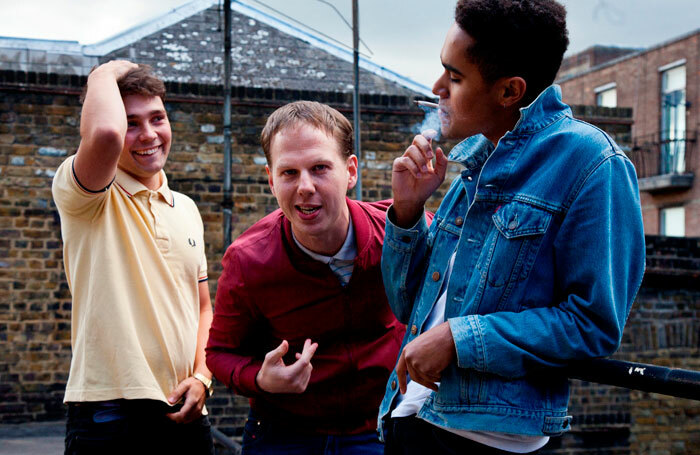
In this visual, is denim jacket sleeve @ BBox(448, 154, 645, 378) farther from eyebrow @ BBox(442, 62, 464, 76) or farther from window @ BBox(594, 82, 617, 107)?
window @ BBox(594, 82, 617, 107)

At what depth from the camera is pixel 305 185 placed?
6.48 ft

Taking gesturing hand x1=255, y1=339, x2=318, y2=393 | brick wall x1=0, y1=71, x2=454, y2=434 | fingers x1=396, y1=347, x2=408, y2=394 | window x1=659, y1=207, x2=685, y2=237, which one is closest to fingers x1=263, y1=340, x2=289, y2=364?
gesturing hand x1=255, y1=339, x2=318, y2=393

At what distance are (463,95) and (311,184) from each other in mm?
600

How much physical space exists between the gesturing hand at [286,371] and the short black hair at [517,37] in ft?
2.74

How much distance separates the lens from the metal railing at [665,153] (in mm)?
24672

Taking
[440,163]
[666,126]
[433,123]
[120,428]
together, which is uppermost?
[666,126]

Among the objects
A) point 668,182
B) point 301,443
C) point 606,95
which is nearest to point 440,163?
point 301,443

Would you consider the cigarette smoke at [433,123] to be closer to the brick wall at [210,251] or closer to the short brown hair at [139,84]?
A: the short brown hair at [139,84]

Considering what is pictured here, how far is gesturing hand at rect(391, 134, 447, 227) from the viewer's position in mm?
1651

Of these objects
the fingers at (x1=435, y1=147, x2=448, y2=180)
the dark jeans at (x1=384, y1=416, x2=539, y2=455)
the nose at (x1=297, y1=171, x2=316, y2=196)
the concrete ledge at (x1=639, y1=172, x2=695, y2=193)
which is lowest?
the dark jeans at (x1=384, y1=416, x2=539, y2=455)

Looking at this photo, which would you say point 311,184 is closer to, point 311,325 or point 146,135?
point 311,325


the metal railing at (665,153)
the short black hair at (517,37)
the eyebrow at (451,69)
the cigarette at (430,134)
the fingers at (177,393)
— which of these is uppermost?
the metal railing at (665,153)

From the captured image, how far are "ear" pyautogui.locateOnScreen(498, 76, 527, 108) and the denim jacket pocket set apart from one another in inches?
9.1

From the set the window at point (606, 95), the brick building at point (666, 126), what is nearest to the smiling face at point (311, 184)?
the brick building at point (666, 126)
